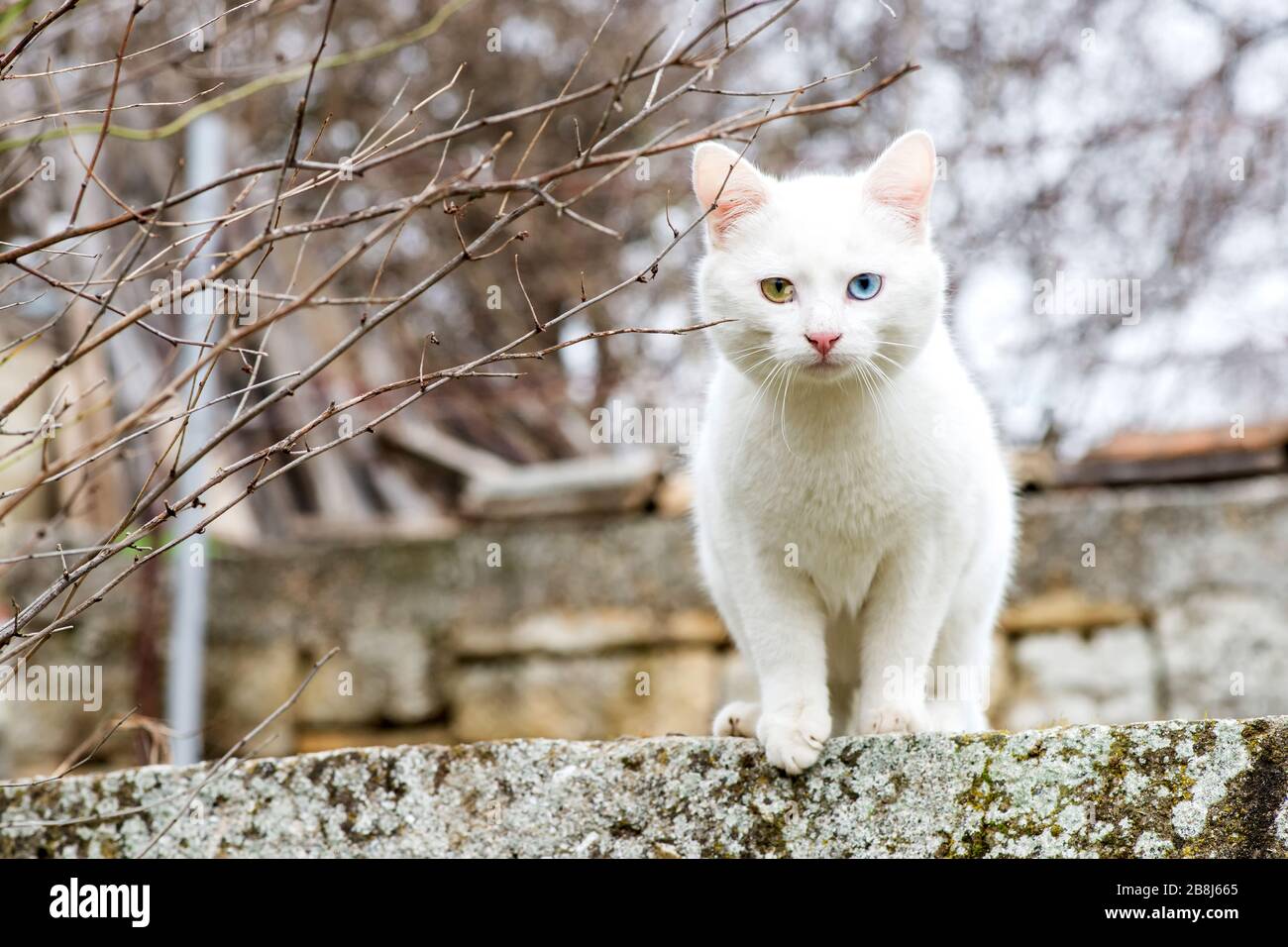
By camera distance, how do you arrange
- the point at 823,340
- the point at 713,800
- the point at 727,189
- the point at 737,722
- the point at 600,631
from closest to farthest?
the point at 713,800 < the point at 823,340 < the point at 727,189 < the point at 737,722 < the point at 600,631

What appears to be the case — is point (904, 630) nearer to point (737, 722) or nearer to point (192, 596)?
point (737, 722)

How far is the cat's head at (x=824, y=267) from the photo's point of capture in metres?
2.38

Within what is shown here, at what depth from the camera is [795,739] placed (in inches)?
84.2

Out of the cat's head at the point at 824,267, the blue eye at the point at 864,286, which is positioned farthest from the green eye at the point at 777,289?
the blue eye at the point at 864,286

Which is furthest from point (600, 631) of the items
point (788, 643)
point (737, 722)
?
point (788, 643)

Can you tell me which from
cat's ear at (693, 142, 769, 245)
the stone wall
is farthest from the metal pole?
cat's ear at (693, 142, 769, 245)

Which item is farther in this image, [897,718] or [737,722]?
[737,722]

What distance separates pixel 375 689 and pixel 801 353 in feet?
9.87

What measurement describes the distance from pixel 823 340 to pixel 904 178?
0.42m

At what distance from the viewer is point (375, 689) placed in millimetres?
→ 4871

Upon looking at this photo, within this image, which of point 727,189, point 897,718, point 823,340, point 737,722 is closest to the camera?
point 823,340

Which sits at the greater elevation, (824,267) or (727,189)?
(727,189)
